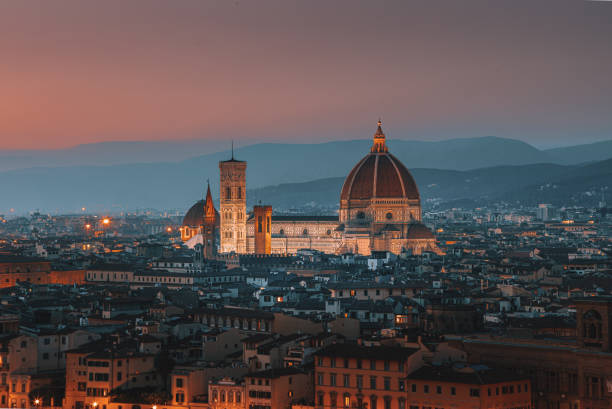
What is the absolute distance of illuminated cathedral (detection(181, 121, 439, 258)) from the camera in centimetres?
7619

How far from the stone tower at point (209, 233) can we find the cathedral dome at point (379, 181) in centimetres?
810

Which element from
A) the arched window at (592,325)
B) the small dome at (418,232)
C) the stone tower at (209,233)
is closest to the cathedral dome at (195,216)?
the stone tower at (209,233)

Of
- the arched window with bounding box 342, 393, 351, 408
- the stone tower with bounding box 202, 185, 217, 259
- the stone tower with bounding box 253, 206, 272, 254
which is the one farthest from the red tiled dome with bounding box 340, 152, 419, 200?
the arched window with bounding box 342, 393, 351, 408

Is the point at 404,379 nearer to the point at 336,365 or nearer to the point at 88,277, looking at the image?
the point at 336,365

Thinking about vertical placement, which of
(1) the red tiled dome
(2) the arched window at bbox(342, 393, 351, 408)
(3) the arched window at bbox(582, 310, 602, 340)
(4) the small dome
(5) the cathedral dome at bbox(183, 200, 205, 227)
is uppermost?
(1) the red tiled dome

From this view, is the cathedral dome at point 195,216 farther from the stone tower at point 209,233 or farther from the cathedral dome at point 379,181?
the cathedral dome at point 379,181

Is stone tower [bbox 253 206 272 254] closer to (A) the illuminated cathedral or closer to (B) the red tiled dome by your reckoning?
(A) the illuminated cathedral

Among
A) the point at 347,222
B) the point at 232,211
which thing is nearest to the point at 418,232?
the point at 347,222

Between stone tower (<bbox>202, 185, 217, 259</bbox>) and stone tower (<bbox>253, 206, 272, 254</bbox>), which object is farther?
stone tower (<bbox>253, 206, 272, 254</bbox>)

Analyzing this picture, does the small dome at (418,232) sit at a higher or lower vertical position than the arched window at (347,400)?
higher

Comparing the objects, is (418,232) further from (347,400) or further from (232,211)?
(347,400)

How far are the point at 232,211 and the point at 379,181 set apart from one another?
345 inches

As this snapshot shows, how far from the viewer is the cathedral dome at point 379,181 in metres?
78.6

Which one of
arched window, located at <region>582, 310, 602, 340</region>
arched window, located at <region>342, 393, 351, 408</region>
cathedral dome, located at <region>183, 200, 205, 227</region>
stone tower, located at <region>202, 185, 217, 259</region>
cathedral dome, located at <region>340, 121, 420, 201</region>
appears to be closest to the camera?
arched window, located at <region>582, 310, 602, 340</region>
